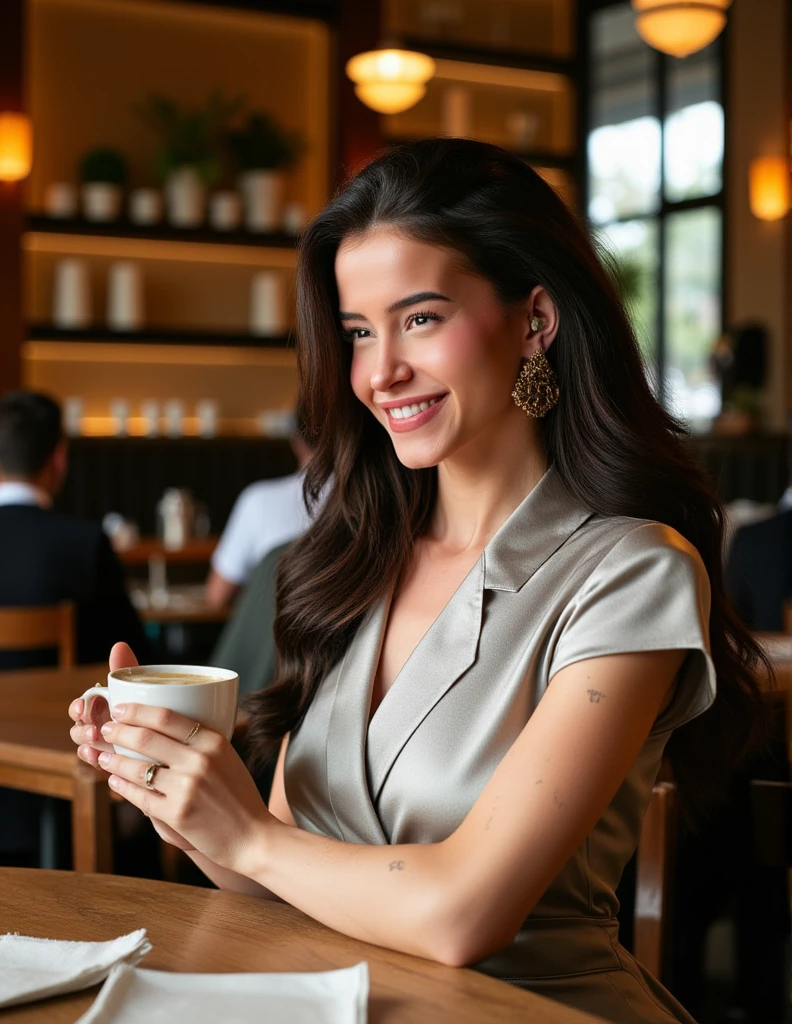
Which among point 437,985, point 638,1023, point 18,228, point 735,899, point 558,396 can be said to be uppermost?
point 18,228

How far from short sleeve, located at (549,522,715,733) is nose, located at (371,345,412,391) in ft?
0.96

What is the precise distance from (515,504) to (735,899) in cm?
190

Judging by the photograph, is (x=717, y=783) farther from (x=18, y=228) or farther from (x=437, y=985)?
(x=18, y=228)

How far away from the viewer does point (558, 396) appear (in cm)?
147

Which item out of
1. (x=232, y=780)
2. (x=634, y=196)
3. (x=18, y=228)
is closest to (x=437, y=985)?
(x=232, y=780)

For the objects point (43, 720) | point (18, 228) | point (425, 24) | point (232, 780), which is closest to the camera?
point (232, 780)

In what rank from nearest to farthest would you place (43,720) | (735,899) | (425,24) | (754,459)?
1. (43,720)
2. (735,899)
3. (754,459)
4. (425,24)

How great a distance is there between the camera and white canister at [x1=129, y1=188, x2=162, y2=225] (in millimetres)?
7188

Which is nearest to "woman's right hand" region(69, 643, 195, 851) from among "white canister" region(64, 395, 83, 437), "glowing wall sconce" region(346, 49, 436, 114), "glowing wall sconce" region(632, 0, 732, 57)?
"glowing wall sconce" region(632, 0, 732, 57)

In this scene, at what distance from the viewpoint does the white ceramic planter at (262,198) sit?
24.4ft

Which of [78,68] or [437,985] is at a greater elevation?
[78,68]

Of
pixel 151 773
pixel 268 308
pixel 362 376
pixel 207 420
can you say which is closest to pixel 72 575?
pixel 362 376

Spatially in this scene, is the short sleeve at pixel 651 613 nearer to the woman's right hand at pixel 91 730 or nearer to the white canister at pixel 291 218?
the woman's right hand at pixel 91 730

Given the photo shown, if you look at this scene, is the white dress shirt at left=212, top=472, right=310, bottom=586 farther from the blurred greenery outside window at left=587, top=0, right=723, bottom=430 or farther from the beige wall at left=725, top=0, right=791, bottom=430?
the beige wall at left=725, top=0, right=791, bottom=430
